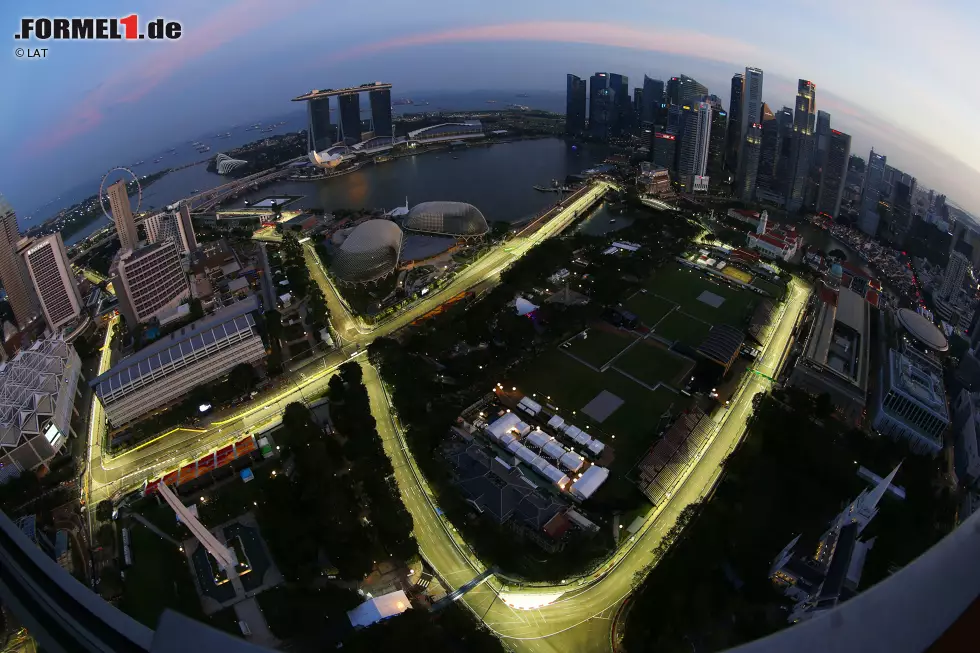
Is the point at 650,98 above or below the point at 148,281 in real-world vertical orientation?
above

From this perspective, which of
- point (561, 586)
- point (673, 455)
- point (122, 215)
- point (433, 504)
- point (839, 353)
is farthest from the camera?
point (122, 215)

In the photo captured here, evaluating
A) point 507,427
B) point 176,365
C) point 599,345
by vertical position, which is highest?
point 176,365

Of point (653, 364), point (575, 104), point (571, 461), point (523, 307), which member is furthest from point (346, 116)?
point (571, 461)

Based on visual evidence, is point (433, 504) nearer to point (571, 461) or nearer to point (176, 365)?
point (571, 461)

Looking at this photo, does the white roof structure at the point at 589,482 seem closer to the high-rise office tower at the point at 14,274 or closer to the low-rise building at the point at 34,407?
the low-rise building at the point at 34,407

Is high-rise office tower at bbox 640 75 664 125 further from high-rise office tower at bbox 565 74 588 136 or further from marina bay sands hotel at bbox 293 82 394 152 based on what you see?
marina bay sands hotel at bbox 293 82 394 152

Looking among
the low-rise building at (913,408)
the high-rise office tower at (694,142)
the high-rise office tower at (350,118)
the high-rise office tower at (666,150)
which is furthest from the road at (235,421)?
the high-rise office tower at (350,118)

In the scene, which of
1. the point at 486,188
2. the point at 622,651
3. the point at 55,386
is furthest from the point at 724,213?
the point at 55,386

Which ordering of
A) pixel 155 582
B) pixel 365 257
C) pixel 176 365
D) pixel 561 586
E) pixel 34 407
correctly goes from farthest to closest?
pixel 365 257
pixel 176 365
pixel 34 407
pixel 155 582
pixel 561 586
